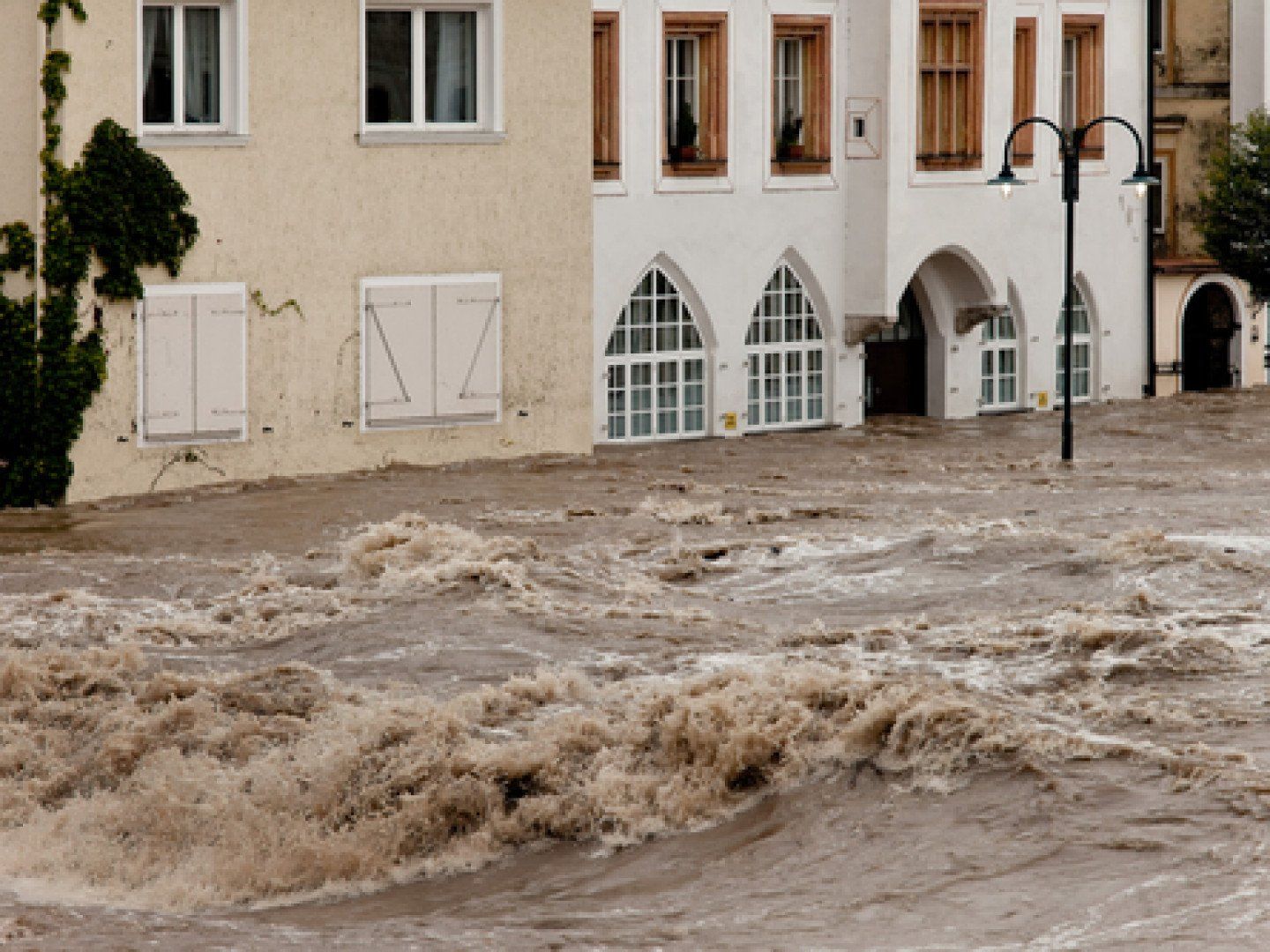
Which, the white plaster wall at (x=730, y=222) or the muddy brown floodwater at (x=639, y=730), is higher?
the white plaster wall at (x=730, y=222)

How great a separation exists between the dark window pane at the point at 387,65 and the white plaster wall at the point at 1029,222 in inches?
319

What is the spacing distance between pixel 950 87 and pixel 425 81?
9493 mm

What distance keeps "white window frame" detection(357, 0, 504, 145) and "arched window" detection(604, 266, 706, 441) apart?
410cm

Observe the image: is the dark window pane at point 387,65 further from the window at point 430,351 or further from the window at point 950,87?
the window at point 950,87

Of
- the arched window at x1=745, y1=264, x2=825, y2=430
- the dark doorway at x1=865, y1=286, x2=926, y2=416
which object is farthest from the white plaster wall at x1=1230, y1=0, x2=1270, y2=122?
the arched window at x1=745, y1=264, x2=825, y2=430

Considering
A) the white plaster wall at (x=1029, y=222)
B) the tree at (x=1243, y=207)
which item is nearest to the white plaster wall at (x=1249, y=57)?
the tree at (x=1243, y=207)

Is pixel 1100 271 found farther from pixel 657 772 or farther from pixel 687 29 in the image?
pixel 657 772

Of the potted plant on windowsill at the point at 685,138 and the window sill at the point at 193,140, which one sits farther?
the potted plant on windowsill at the point at 685,138

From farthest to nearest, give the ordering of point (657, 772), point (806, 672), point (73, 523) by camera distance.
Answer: point (73, 523)
point (806, 672)
point (657, 772)

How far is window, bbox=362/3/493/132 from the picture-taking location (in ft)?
95.5

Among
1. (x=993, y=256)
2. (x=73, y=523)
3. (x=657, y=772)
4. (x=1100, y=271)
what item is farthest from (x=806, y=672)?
(x=1100, y=271)

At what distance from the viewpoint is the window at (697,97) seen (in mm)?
33312

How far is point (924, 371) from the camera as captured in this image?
37469mm

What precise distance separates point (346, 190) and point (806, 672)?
1362 cm
